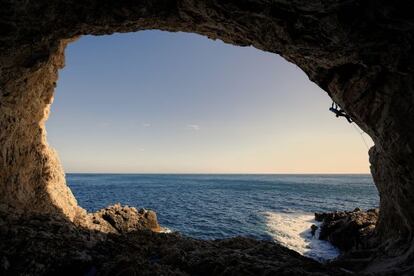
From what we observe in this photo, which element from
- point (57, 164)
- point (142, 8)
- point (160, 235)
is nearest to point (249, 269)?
point (160, 235)

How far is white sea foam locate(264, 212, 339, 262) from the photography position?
26438mm

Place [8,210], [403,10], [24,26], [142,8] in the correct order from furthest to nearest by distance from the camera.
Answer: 1. [8,210]
2. [142,8]
3. [24,26]
4. [403,10]

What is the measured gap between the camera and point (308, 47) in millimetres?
11828

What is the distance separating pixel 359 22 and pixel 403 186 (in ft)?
24.8

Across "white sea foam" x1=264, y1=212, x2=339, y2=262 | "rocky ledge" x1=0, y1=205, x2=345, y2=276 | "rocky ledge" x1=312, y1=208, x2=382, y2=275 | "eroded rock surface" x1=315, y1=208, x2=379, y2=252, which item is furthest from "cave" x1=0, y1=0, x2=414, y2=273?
"white sea foam" x1=264, y1=212, x2=339, y2=262

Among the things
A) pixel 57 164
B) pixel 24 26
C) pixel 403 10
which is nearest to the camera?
pixel 403 10

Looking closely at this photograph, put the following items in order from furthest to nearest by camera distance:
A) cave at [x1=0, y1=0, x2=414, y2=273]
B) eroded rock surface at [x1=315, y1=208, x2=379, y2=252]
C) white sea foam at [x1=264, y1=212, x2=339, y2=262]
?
white sea foam at [x1=264, y1=212, x2=339, y2=262], eroded rock surface at [x1=315, y1=208, x2=379, y2=252], cave at [x1=0, y1=0, x2=414, y2=273]

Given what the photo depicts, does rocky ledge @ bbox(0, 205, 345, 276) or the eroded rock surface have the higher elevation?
rocky ledge @ bbox(0, 205, 345, 276)

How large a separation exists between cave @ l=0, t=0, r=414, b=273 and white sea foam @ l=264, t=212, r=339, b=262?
9.71 metres

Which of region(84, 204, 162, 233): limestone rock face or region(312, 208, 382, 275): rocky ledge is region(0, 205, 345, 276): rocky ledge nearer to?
region(312, 208, 382, 275): rocky ledge

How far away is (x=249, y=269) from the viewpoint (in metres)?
10.3

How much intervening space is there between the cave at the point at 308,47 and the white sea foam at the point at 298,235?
971cm

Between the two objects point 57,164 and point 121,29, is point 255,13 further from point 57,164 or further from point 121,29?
point 57,164

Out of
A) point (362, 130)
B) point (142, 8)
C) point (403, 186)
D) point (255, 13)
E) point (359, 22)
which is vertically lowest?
point (403, 186)
